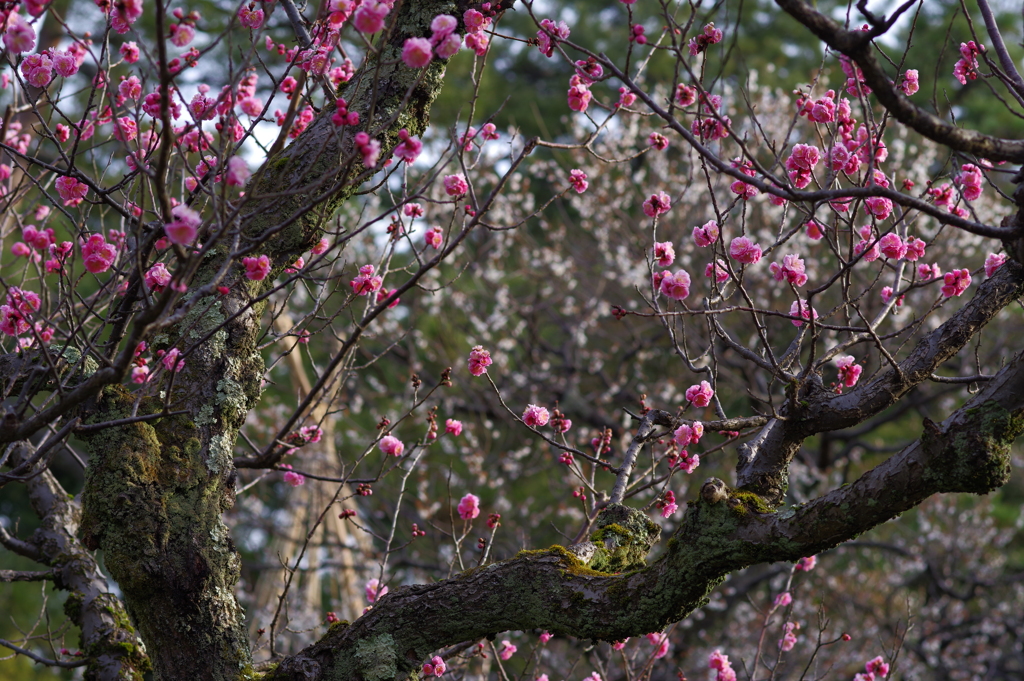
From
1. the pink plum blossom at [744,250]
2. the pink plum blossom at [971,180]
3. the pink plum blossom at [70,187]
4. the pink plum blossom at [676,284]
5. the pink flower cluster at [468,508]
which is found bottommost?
the pink flower cluster at [468,508]

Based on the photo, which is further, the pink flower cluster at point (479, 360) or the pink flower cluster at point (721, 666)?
the pink flower cluster at point (721, 666)

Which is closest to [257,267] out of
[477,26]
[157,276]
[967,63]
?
[157,276]

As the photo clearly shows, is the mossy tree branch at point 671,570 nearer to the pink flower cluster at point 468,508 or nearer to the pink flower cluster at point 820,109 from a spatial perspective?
the pink flower cluster at point 468,508

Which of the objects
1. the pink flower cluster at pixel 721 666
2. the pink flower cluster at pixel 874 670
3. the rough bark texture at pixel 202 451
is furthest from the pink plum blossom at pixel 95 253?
the pink flower cluster at pixel 874 670

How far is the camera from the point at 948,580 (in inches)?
320

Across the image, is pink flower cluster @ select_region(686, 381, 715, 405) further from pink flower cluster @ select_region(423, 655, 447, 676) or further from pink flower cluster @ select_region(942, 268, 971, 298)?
pink flower cluster @ select_region(423, 655, 447, 676)

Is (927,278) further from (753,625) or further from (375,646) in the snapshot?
(753,625)

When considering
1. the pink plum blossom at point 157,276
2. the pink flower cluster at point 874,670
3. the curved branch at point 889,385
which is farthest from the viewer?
the pink flower cluster at point 874,670

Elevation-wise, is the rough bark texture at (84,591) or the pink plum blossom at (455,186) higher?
the pink plum blossom at (455,186)

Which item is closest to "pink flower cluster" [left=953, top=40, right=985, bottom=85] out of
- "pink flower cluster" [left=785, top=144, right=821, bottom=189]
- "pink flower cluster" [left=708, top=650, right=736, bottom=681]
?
"pink flower cluster" [left=785, top=144, right=821, bottom=189]

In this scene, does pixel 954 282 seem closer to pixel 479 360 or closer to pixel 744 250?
pixel 744 250

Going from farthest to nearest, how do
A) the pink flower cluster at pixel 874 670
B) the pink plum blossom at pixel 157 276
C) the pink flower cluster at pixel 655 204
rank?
the pink flower cluster at pixel 874 670 < the pink flower cluster at pixel 655 204 < the pink plum blossom at pixel 157 276

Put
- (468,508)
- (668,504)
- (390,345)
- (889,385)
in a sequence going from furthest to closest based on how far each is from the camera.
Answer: (468,508)
(390,345)
(668,504)
(889,385)

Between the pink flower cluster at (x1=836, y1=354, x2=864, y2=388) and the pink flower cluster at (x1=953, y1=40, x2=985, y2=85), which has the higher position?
the pink flower cluster at (x1=953, y1=40, x2=985, y2=85)
